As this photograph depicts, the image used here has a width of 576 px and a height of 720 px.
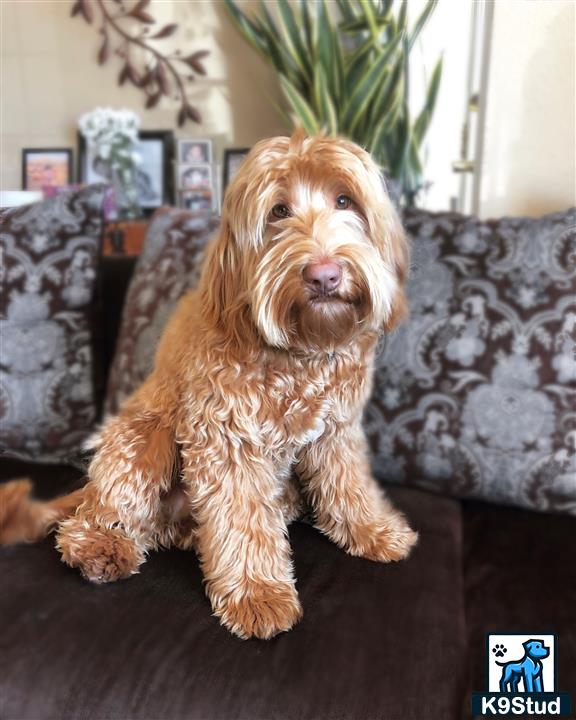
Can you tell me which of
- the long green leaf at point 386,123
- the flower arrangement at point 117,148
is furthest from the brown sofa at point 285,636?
the long green leaf at point 386,123

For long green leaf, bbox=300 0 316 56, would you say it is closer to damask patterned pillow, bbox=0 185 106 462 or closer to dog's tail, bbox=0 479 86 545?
damask patterned pillow, bbox=0 185 106 462

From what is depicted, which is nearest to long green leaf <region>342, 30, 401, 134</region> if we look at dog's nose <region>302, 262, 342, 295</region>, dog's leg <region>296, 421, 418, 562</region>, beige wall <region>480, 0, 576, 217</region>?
beige wall <region>480, 0, 576, 217</region>

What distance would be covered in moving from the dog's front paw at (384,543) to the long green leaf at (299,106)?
0.91 meters

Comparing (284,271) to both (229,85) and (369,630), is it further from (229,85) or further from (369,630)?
(229,85)

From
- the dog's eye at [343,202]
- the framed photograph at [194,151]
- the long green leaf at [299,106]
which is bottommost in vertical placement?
the dog's eye at [343,202]

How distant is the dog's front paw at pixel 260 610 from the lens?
33.6 inches

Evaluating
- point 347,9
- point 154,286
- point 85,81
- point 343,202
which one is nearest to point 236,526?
point 343,202

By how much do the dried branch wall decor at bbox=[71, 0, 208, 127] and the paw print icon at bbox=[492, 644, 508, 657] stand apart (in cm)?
117

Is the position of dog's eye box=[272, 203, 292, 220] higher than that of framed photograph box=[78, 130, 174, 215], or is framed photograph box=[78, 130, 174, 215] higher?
framed photograph box=[78, 130, 174, 215]

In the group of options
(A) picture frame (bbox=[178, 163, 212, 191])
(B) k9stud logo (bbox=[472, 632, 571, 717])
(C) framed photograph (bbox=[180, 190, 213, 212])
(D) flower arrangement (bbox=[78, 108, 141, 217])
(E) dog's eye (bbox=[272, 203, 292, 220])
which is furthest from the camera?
(C) framed photograph (bbox=[180, 190, 213, 212])

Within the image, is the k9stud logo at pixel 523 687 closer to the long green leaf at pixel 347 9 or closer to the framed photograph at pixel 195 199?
the long green leaf at pixel 347 9

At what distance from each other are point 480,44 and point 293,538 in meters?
0.94

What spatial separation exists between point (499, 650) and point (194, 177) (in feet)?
4.36

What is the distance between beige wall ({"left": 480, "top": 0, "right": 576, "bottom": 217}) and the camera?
0.94 metres
